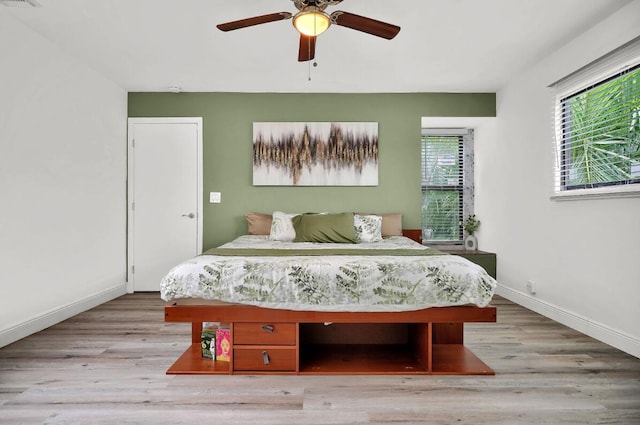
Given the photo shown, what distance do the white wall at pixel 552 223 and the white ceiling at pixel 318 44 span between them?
204mm

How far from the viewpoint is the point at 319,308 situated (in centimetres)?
216

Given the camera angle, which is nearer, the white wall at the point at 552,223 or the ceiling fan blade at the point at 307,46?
the ceiling fan blade at the point at 307,46

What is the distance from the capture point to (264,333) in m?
2.20

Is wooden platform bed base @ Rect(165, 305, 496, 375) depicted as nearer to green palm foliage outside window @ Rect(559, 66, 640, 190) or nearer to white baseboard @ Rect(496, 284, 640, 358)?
white baseboard @ Rect(496, 284, 640, 358)

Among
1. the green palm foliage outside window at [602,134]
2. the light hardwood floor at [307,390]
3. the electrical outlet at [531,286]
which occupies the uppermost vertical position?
the green palm foliage outside window at [602,134]

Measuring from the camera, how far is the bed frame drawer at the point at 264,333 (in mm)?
2188

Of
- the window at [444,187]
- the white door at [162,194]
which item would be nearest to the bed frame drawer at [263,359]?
the white door at [162,194]

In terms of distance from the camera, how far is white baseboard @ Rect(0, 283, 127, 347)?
271 cm

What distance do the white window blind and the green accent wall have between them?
1.38m

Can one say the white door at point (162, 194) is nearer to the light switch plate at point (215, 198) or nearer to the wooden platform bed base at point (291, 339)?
the light switch plate at point (215, 198)

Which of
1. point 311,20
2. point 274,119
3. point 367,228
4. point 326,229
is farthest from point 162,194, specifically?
point 311,20

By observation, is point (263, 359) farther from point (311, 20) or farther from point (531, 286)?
point (531, 286)

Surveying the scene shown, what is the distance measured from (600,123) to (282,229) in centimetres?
278

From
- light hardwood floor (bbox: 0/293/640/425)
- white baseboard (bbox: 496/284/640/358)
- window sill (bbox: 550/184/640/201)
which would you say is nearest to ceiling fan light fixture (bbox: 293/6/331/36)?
light hardwood floor (bbox: 0/293/640/425)
